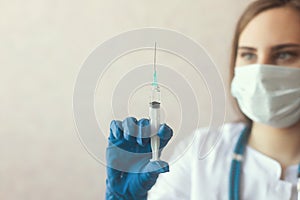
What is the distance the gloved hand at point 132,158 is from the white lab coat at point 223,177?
1.03 ft

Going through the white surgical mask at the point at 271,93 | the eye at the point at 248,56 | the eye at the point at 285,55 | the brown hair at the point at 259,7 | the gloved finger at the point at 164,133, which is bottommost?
the gloved finger at the point at 164,133

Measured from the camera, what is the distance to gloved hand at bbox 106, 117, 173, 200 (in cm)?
55

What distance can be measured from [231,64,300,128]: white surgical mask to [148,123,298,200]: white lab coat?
0.35ft

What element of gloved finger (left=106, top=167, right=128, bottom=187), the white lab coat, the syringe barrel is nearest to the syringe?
the syringe barrel

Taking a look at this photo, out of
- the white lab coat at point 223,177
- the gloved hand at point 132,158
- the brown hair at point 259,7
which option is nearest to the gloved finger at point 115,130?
the gloved hand at point 132,158

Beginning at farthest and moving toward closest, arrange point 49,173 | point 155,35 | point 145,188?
point 49,173 → point 145,188 → point 155,35

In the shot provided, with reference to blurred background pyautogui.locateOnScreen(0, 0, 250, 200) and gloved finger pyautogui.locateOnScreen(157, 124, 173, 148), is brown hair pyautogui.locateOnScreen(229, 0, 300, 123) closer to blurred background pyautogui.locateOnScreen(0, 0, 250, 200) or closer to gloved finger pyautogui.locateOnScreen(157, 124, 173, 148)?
blurred background pyautogui.locateOnScreen(0, 0, 250, 200)

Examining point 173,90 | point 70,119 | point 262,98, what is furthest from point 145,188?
point 70,119

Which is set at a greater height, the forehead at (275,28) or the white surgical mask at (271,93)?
the forehead at (275,28)

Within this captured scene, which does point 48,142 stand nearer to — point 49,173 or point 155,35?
point 49,173

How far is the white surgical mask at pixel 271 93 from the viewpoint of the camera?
893 mm

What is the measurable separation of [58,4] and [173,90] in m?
0.72

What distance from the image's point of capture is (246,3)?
45.7 inches

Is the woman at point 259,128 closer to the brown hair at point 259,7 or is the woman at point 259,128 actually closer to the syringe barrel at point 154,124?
the brown hair at point 259,7
